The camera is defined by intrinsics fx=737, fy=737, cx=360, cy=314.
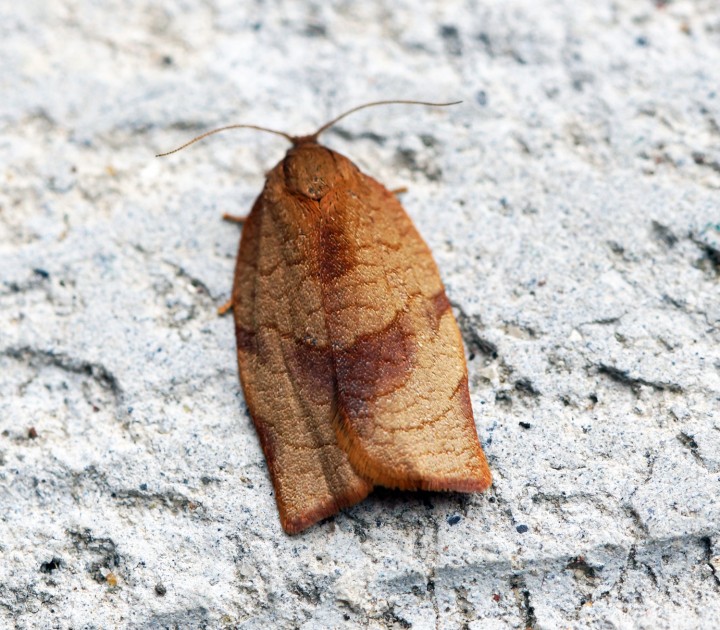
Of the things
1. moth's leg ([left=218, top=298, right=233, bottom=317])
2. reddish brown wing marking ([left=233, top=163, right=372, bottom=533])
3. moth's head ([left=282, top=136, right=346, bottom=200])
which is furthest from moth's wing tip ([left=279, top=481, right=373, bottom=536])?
moth's head ([left=282, top=136, right=346, bottom=200])

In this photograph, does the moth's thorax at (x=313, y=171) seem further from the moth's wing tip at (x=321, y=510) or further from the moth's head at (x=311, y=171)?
the moth's wing tip at (x=321, y=510)

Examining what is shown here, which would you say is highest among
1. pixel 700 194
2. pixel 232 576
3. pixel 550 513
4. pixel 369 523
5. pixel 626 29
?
pixel 626 29

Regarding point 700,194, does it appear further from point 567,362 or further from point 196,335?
point 196,335

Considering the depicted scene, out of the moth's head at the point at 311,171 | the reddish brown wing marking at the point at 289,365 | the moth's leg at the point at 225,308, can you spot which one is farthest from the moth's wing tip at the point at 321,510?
the moth's head at the point at 311,171

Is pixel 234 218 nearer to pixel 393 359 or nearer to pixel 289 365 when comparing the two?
pixel 289 365

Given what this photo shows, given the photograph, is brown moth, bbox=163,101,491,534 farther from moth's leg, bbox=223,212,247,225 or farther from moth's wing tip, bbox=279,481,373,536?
moth's leg, bbox=223,212,247,225

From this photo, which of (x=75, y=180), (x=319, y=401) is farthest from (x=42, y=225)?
(x=319, y=401)

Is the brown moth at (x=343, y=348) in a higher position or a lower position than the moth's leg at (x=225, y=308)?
higher
